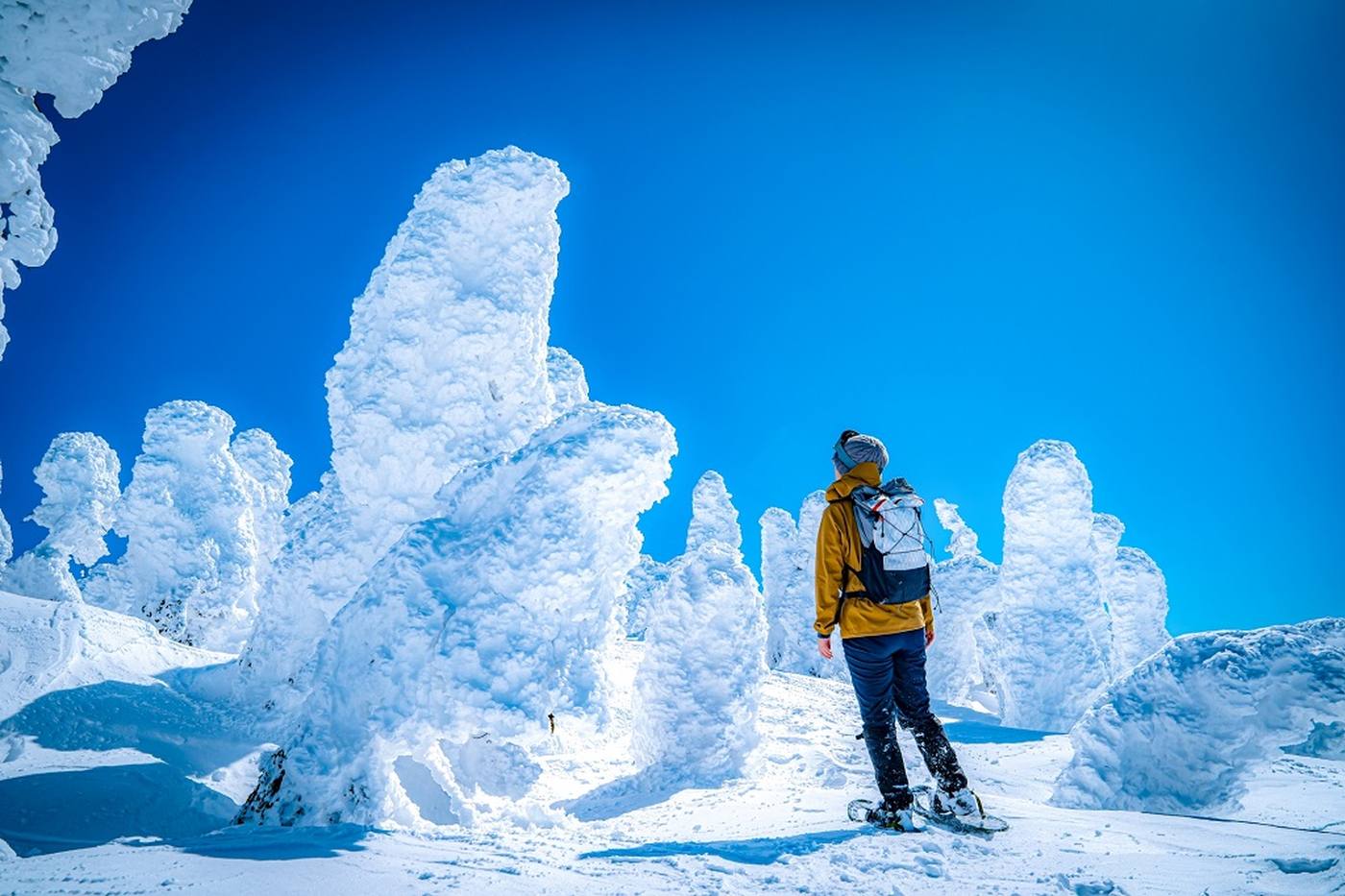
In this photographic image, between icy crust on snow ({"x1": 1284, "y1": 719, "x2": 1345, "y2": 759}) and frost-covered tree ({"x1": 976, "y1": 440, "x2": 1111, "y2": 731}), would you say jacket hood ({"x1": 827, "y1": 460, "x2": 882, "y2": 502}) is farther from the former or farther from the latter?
frost-covered tree ({"x1": 976, "y1": 440, "x2": 1111, "y2": 731})

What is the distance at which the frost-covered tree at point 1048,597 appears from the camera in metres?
20.2

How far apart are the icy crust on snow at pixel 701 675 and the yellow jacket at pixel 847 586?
8.16 meters

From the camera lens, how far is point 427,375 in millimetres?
12086

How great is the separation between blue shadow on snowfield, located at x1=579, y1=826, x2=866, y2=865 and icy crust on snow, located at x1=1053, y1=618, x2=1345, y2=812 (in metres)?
3.91

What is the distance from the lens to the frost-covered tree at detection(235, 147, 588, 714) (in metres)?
12.0

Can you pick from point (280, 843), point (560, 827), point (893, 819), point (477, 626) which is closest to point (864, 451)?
point (893, 819)

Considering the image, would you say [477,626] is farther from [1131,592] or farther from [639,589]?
[639,589]

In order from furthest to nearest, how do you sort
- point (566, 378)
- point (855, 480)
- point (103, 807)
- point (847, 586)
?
point (566, 378), point (103, 807), point (855, 480), point (847, 586)

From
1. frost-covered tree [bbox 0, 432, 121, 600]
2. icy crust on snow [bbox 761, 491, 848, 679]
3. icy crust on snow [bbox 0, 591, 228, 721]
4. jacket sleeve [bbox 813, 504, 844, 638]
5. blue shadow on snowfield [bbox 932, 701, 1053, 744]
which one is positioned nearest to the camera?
jacket sleeve [bbox 813, 504, 844, 638]

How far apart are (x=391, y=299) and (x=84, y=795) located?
28.1 feet

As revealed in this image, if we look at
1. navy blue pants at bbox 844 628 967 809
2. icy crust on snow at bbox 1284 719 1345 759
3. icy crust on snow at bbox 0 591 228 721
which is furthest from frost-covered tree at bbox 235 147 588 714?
icy crust on snow at bbox 1284 719 1345 759

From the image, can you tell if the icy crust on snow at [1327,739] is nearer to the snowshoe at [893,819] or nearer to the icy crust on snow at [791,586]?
the snowshoe at [893,819]

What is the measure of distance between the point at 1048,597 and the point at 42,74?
2487 centimetres

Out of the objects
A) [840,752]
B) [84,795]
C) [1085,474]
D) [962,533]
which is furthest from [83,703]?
[962,533]
